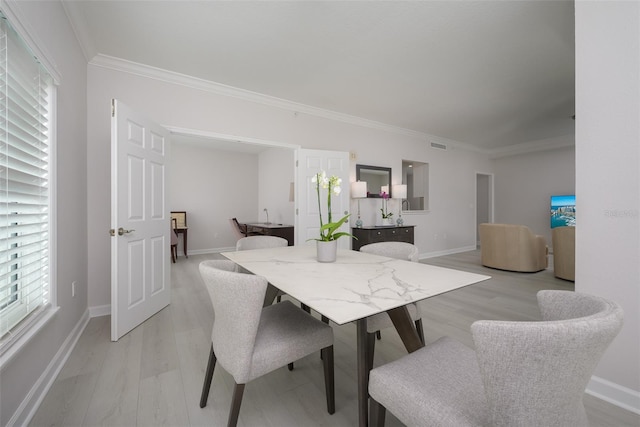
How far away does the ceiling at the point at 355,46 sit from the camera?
2133 millimetres

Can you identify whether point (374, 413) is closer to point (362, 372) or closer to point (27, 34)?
point (362, 372)

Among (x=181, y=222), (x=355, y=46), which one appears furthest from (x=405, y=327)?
(x=181, y=222)

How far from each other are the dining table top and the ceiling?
1.95m

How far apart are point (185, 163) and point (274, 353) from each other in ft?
20.3

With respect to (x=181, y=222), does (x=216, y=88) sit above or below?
above

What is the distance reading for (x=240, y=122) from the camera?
349 cm

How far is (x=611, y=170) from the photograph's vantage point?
1547mm

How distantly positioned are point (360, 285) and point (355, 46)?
2371 millimetres

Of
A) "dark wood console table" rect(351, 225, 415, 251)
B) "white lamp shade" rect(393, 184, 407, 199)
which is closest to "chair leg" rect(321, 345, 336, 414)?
"dark wood console table" rect(351, 225, 415, 251)

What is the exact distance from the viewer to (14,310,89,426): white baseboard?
1.31 meters

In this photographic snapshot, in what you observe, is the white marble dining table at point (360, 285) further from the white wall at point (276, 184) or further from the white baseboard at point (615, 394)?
the white wall at point (276, 184)

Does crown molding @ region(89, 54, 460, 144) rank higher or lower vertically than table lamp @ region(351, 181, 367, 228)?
higher

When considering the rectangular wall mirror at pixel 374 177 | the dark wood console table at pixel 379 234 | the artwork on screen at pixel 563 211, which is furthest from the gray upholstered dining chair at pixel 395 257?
the artwork on screen at pixel 563 211

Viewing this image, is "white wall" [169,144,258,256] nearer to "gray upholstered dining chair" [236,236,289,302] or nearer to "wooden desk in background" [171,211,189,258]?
"wooden desk in background" [171,211,189,258]
